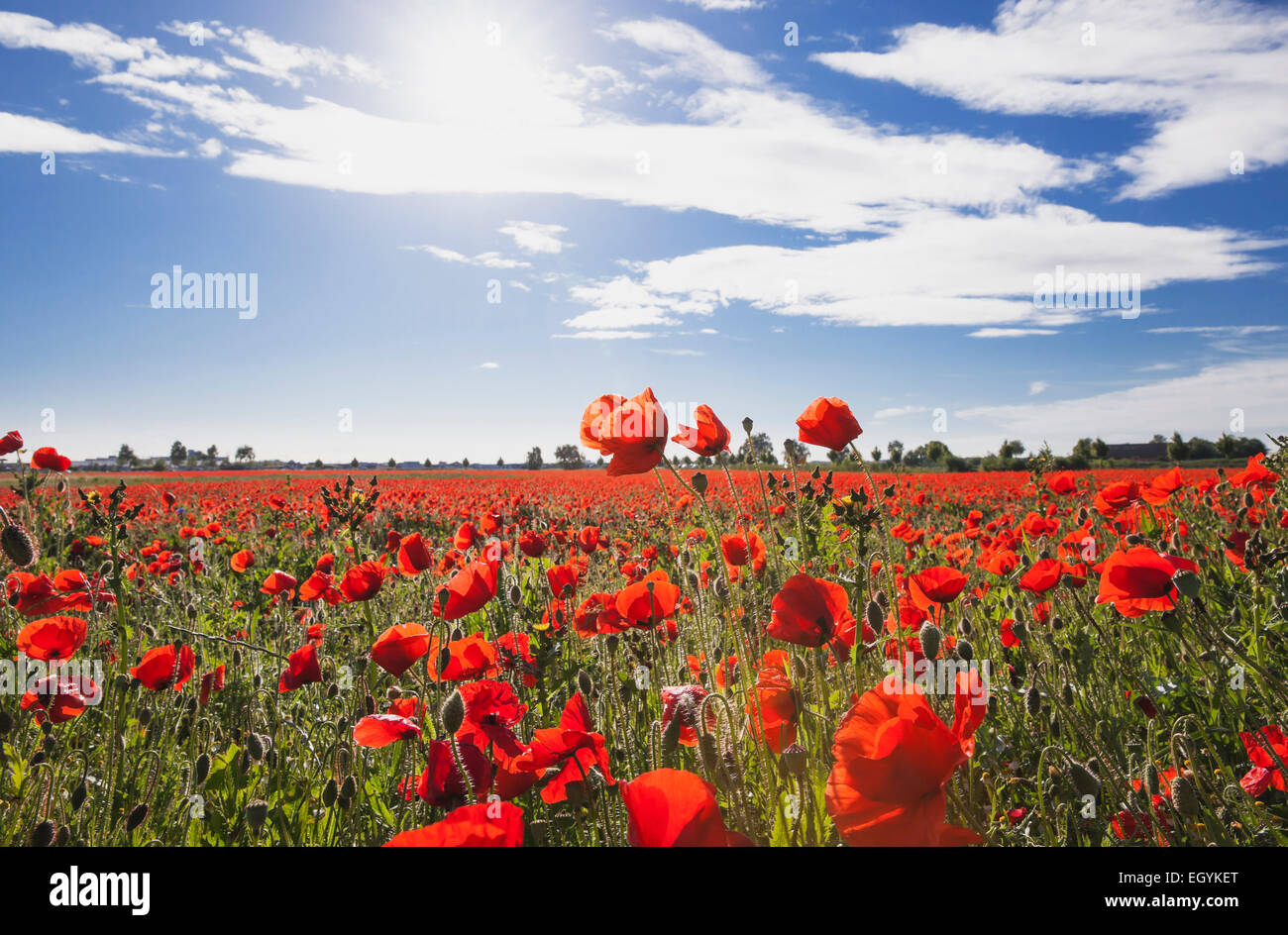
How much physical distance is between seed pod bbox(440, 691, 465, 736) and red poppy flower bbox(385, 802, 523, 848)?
0.61 m

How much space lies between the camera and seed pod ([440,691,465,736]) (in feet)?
4.13

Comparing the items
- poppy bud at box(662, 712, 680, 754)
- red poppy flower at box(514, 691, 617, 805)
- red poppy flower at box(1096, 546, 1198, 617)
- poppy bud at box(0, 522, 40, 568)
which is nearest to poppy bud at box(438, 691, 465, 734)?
red poppy flower at box(514, 691, 617, 805)

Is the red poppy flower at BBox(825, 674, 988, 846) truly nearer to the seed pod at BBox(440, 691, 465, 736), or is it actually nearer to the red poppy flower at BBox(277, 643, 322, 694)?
the seed pod at BBox(440, 691, 465, 736)

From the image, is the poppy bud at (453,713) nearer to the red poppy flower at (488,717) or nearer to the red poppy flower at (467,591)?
the red poppy flower at (488,717)

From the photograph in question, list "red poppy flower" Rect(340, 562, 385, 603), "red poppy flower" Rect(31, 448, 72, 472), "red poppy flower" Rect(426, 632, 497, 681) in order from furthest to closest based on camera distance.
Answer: "red poppy flower" Rect(31, 448, 72, 472) < "red poppy flower" Rect(340, 562, 385, 603) < "red poppy flower" Rect(426, 632, 497, 681)

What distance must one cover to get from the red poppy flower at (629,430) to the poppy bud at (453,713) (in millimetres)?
604

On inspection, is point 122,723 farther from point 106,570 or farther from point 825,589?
point 825,589

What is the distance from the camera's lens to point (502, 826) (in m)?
0.67

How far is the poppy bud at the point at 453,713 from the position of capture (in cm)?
126

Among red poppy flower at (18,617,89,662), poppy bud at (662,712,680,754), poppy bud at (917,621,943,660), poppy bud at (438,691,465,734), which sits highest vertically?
poppy bud at (917,621,943,660)

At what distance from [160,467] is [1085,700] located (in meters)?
68.4

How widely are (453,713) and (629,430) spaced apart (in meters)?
0.73

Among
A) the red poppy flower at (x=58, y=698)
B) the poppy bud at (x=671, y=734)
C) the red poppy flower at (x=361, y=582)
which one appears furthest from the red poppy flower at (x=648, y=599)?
the red poppy flower at (x=58, y=698)

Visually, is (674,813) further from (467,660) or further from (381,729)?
(467,660)
